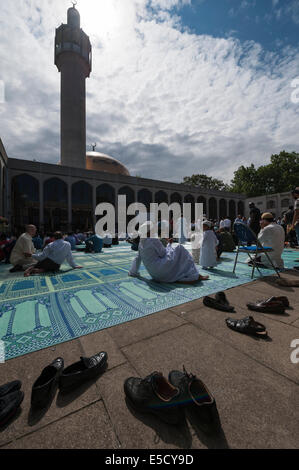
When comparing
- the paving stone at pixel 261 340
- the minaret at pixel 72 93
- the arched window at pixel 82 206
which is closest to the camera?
the paving stone at pixel 261 340

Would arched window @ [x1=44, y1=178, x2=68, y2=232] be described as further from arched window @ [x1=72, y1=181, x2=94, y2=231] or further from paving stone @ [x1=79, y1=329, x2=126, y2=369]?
paving stone @ [x1=79, y1=329, x2=126, y2=369]

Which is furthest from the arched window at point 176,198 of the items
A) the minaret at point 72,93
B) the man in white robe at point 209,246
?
the man in white robe at point 209,246

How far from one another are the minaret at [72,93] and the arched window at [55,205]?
12.7 ft

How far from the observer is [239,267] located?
5.45 m

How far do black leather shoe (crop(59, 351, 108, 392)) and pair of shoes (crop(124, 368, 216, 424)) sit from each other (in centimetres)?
29

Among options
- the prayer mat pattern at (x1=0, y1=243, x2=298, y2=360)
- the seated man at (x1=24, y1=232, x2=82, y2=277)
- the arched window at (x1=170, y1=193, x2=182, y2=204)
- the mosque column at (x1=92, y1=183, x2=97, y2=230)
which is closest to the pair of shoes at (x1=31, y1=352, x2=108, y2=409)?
the prayer mat pattern at (x1=0, y1=243, x2=298, y2=360)

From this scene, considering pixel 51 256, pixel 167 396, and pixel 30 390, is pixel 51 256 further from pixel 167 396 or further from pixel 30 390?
pixel 167 396

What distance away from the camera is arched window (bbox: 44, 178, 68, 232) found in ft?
A: 76.1

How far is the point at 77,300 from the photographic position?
3.18 meters

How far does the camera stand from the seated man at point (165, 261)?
4.05 meters

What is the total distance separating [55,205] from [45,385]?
25227 millimetres

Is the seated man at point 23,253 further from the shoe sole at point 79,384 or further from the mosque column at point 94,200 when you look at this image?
the mosque column at point 94,200
